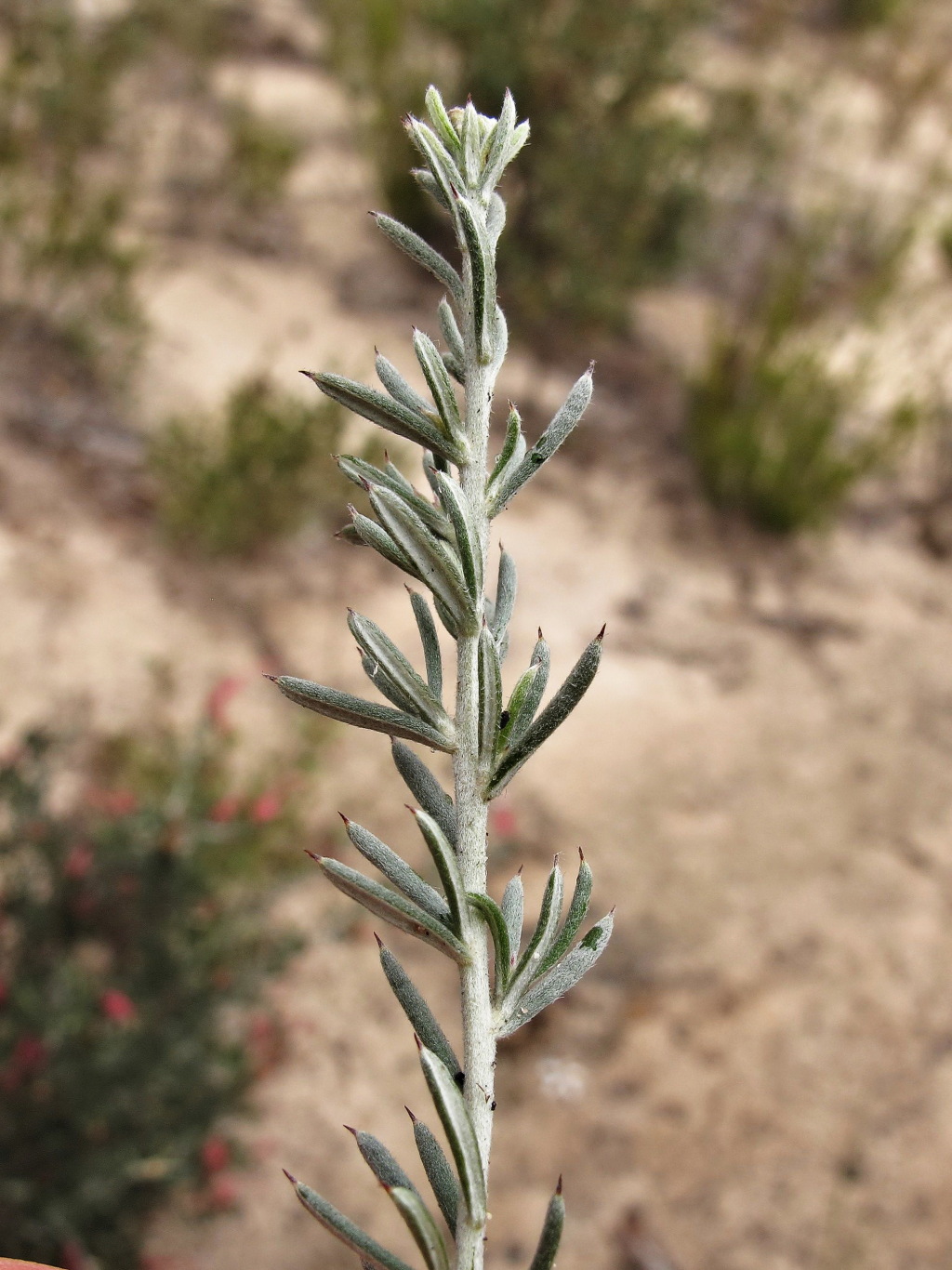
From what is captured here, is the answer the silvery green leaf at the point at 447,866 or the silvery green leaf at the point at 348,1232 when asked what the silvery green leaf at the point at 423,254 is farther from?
the silvery green leaf at the point at 348,1232

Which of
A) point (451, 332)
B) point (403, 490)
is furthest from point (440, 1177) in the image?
point (451, 332)

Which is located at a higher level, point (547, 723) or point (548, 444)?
point (548, 444)

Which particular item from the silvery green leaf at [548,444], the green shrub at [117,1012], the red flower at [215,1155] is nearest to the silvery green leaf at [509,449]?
the silvery green leaf at [548,444]

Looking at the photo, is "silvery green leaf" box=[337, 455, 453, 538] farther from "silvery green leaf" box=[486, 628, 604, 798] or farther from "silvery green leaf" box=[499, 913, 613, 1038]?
"silvery green leaf" box=[499, 913, 613, 1038]

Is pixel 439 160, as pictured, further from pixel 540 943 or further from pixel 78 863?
pixel 78 863

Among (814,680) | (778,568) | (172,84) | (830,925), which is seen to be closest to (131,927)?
(830,925)

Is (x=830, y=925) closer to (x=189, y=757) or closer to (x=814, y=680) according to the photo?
(x=814, y=680)
